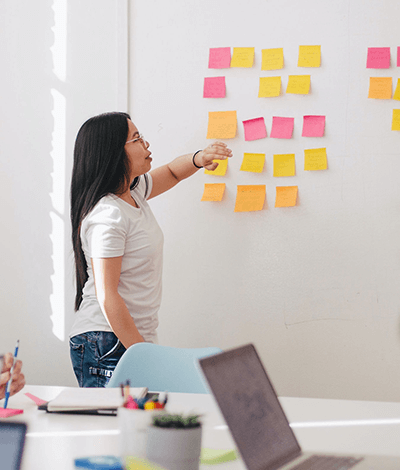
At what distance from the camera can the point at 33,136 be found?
2.46m

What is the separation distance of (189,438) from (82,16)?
2.12 m

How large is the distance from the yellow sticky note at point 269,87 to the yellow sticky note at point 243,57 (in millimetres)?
95

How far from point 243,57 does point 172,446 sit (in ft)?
6.04

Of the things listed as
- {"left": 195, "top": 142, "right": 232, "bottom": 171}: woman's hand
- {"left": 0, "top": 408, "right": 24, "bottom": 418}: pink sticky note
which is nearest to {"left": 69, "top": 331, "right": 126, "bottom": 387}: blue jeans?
{"left": 0, "top": 408, "right": 24, "bottom": 418}: pink sticky note

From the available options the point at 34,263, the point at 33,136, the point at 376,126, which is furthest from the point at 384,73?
the point at 34,263

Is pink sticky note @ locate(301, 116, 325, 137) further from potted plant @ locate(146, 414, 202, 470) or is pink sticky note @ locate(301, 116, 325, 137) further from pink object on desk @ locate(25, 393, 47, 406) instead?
potted plant @ locate(146, 414, 202, 470)

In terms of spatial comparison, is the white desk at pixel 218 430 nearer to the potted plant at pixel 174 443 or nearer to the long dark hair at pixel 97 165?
the potted plant at pixel 174 443

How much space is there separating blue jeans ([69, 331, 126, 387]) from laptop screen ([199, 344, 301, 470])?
0.92m

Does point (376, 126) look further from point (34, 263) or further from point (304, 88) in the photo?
point (34, 263)

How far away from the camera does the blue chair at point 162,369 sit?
1.58 meters

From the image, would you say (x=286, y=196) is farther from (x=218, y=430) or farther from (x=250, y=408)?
(x=250, y=408)

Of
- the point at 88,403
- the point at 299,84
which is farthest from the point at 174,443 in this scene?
the point at 299,84

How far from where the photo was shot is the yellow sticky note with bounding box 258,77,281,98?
7.34ft

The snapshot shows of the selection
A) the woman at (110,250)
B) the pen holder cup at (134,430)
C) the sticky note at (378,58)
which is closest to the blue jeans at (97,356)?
the woman at (110,250)
